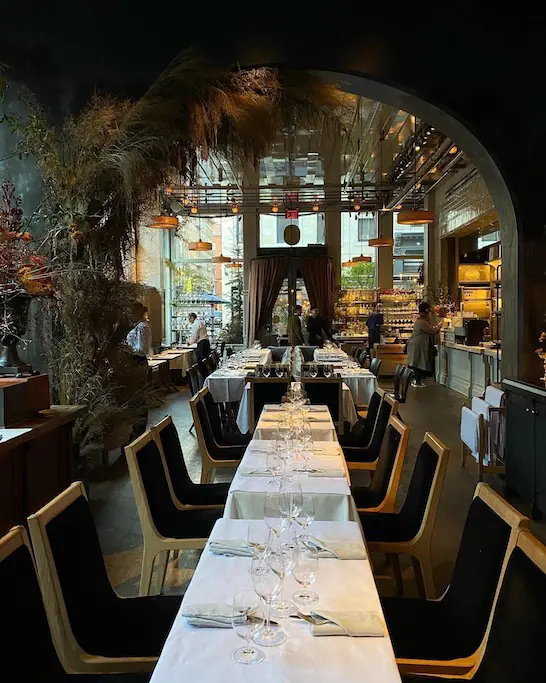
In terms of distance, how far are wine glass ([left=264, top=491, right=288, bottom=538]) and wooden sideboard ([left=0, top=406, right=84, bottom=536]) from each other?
2.11 m

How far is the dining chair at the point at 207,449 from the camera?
4.46 metres

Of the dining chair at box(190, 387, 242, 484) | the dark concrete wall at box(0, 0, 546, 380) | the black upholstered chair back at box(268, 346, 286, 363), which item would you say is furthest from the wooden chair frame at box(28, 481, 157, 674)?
the black upholstered chair back at box(268, 346, 286, 363)

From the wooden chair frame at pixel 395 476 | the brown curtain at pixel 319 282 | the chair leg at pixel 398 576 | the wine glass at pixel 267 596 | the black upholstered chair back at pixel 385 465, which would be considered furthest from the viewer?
the brown curtain at pixel 319 282

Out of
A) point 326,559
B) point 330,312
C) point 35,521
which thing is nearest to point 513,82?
point 326,559

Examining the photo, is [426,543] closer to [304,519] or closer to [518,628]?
[304,519]

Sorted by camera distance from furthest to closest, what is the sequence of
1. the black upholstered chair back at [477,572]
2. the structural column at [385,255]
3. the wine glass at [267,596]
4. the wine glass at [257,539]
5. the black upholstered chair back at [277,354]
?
the structural column at [385,255]
the black upholstered chair back at [277,354]
the black upholstered chair back at [477,572]
the wine glass at [257,539]
the wine glass at [267,596]

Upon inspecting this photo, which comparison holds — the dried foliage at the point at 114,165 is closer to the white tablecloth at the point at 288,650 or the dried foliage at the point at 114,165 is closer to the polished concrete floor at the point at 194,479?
the polished concrete floor at the point at 194,479

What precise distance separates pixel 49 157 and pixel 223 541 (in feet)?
12.3

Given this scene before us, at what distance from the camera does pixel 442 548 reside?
4.10 meters

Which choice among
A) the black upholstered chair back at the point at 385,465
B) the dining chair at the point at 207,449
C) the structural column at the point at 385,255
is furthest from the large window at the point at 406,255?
the black upholstered chair back at the point at 385,465

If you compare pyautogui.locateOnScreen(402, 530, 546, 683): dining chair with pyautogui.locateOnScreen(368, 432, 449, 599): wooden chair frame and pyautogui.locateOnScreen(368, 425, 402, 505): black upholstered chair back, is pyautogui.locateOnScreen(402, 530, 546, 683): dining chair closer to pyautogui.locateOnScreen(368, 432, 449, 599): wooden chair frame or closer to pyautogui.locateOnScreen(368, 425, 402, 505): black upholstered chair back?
pyautogui.locateOnScreen(368, 432, 449, 599): wooden chair frame

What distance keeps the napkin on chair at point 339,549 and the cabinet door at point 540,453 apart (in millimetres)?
2834

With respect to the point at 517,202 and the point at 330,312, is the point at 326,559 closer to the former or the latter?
the point at 517,202

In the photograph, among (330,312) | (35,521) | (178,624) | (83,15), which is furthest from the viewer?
(330,312)
